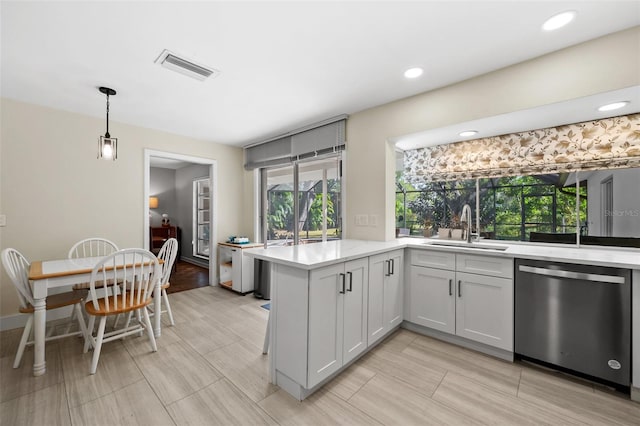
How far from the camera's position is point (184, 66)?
2.24 meters

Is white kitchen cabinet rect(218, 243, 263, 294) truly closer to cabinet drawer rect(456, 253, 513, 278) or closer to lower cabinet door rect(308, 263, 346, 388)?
lower cabinet door rect(308, 263, 346, 388)

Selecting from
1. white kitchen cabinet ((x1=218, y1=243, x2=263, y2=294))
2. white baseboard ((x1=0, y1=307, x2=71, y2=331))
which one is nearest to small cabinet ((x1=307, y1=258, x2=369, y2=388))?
white kitchen cabinet ((x1=218, y1=243, x2=263, y2=294))

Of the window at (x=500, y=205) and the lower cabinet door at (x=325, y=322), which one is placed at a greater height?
the window at (x=500, y=205)

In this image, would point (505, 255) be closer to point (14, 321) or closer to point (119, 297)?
point (119, 297)

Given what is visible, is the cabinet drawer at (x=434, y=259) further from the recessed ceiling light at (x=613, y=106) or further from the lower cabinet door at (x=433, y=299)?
the recessed ceiling light at (x=613, y=106)

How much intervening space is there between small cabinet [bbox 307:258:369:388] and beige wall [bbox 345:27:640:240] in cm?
106

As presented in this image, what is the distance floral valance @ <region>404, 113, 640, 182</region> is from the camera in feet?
7.37

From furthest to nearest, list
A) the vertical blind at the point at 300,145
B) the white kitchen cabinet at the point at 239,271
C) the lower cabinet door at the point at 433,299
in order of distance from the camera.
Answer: the white kitchen cabinet at the point at 239,271
the vertical blind at the point at 300,145
the lower cabinet door at the point at 433,299

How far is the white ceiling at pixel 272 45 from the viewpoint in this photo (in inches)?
64.4

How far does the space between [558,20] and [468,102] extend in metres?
0.78

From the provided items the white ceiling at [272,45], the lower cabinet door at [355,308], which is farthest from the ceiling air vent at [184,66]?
the lower cabinet door at [355,308]

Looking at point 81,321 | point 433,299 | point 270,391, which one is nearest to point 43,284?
point 81,321

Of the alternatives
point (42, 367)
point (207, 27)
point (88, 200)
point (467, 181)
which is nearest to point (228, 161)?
point (88, 200)

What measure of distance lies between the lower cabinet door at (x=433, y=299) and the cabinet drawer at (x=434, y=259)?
0.05 m
